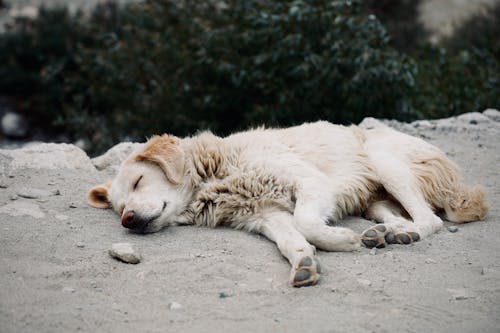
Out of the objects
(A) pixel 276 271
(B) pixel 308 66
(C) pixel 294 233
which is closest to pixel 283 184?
(C) pixel 294 233

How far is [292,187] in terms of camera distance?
4586 millimetres

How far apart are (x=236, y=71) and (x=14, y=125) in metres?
6.74

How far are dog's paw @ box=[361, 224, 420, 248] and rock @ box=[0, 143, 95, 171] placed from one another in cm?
330

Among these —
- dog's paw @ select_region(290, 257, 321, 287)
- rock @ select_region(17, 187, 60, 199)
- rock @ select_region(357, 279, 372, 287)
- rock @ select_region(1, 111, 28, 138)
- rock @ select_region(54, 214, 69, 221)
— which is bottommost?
rock @ select_region(1, 111, 28, 138)

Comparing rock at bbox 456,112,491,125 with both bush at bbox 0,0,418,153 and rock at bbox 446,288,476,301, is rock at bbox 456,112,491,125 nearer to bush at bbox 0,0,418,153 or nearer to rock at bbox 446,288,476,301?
bush at bbox 0,0,418,153

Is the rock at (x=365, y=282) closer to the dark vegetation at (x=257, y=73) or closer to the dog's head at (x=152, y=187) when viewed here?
the dog's head at (x=152, y=187)

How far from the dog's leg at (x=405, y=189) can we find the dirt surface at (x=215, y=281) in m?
0.16

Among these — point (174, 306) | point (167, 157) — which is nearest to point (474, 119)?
point (167, 157)

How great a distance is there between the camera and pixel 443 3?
25781mm

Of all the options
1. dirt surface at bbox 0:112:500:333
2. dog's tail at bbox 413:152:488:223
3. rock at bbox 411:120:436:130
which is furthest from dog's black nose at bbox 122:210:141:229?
rock at bbox 411:120:436:130

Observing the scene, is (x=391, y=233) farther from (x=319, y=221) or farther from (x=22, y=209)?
(x=22, y=209)

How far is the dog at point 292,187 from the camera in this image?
173 inches

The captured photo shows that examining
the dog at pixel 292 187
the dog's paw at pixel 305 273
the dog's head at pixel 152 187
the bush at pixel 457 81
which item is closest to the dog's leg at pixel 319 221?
the dog at pixel 292 187

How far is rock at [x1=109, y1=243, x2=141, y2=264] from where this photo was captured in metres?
3.86
